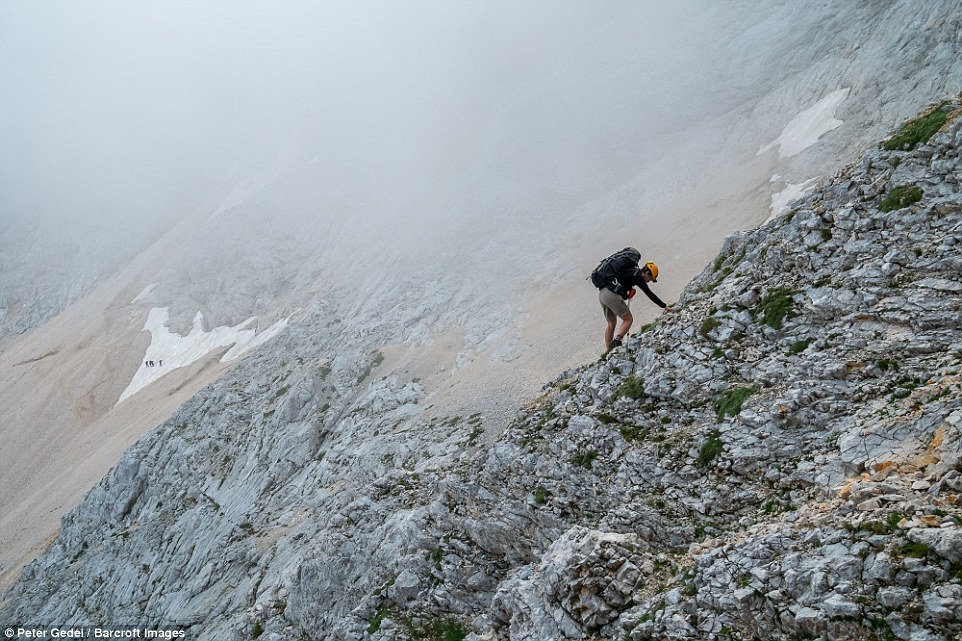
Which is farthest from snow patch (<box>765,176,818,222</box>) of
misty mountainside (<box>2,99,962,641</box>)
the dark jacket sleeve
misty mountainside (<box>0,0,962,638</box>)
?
the dark jacket sleeve

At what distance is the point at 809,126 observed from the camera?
1624 inches

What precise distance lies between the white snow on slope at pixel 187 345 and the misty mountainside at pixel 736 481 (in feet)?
146

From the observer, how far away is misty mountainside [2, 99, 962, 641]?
732cm

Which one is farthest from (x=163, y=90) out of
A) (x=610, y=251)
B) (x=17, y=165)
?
(x=610, y=251)

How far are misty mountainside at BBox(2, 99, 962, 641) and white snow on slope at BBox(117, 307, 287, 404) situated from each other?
44.4 metres

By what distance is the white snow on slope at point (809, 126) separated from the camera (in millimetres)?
39438

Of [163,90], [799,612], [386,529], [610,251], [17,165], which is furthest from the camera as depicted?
[163,90]

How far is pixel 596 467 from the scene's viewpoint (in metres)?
12.5

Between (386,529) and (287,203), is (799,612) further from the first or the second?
(287,203)

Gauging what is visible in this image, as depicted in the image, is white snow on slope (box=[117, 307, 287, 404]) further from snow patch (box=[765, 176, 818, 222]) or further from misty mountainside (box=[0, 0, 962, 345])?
snow patch (box=[765, 176, 818, 222])

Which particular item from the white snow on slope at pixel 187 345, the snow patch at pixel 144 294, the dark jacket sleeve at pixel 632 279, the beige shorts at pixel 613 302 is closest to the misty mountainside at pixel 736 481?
the beige shorts at pixel 613 302

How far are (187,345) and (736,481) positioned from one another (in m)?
72.2

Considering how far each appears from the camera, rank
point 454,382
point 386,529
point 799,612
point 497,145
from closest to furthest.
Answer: point 799,612, point 386,529, point 454,382, point 497,145

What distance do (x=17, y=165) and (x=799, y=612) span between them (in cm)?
19216
